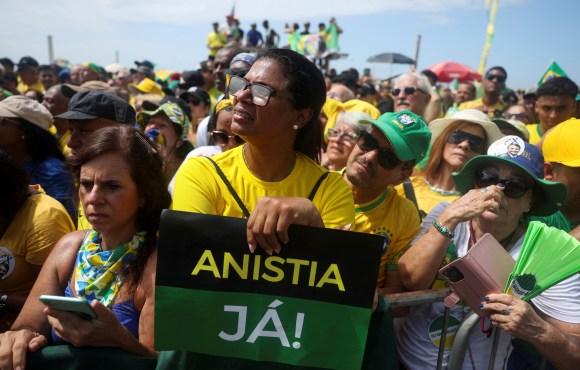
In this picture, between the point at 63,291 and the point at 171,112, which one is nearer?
the point at 63,291

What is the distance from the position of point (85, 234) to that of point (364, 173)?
1512mm

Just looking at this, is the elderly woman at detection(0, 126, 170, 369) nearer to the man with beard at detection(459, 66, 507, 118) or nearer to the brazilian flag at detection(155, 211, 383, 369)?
the brazilian flag at detection(155, 211, 383, 369)

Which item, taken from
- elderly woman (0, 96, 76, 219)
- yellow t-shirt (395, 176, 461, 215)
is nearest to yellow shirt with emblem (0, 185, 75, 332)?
elderly woman (0, 96, 76, 219)

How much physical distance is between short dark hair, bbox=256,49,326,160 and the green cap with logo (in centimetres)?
74

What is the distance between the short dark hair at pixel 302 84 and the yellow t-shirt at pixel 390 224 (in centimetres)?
70

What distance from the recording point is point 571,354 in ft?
6.75

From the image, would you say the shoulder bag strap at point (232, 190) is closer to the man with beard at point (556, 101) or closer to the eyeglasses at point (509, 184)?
the eyeglasses at point (509, 184)

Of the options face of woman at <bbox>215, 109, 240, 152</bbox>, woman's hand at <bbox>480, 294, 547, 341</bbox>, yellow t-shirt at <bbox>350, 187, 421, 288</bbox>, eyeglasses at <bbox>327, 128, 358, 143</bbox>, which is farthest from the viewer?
eyeglasses at <bbox>327, 128, 358, 143</bbox>

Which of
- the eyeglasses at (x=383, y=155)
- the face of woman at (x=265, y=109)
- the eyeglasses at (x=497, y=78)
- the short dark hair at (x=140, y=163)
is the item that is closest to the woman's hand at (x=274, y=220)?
the face of woman at (x=265, y=109)

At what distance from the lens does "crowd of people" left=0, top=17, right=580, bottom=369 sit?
6.23 feet

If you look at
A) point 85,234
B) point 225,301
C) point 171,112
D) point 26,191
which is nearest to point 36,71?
point 171,112

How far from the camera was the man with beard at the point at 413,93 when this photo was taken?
566cm

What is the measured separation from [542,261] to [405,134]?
3.60ft

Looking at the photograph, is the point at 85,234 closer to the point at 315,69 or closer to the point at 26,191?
the point at 26,191
